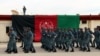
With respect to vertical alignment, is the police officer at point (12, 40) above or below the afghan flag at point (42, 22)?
below

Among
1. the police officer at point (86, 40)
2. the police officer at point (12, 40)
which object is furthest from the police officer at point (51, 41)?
the police officer at point (12, 40)

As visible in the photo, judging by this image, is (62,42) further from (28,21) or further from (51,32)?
(28,21)

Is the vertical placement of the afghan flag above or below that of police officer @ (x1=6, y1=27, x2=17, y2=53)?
above

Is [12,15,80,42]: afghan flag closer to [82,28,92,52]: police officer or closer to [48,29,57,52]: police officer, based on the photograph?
[82,28,92,52]: police officer

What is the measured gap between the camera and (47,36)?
968 inches

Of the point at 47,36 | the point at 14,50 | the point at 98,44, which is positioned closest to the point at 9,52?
the point at 14,50

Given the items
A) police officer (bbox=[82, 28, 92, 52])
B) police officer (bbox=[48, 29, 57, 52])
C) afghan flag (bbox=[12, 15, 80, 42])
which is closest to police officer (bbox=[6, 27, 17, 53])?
police officer (bbox=[48, 29, 57, 52])

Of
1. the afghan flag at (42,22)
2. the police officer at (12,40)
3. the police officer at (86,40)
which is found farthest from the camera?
the afghan flag at (42,22)

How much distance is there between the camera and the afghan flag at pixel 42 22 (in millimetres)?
35156

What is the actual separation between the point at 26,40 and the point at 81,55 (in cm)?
403

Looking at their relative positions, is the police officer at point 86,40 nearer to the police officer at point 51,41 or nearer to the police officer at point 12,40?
the police officer at point 51,41

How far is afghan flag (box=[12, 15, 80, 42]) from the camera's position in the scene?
35.2m

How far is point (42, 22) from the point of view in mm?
35594

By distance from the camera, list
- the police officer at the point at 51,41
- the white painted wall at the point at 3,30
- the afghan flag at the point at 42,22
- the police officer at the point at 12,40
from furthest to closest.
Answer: the white painted wall at the point at 3,30, the afghan flag at the point at 42,22, the police officer at the point at 51,41, the police officer at the point at 12,40
